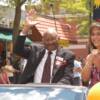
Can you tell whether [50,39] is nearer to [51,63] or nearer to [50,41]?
[50,41]

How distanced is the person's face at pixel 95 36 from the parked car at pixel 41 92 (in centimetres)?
106

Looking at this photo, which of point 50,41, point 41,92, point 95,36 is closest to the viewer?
point 41,92

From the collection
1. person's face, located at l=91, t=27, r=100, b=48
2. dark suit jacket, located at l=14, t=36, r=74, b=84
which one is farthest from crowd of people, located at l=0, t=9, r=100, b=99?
person's face, located at l=91, t=27, r=100, b=48

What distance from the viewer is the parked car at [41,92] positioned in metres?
3.29

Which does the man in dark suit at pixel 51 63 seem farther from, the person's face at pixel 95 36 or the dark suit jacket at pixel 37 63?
the person's face at pixel 95 36

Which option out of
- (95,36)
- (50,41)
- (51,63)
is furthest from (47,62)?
Answer: (95,36)

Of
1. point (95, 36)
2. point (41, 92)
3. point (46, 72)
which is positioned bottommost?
point (46, 72)

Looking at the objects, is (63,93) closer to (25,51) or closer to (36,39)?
(25,51)

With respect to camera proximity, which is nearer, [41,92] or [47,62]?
[41,92]

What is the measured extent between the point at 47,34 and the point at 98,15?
0.67 metres

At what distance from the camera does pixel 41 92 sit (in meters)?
3.39

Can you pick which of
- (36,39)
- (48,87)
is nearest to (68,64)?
(48,87)

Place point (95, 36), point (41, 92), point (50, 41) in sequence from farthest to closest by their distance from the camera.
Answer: point (50, 41), point (95, 36), point (41, 92)

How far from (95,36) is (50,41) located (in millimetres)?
823
